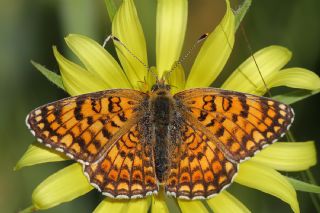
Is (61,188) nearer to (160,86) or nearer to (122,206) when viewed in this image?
(122,206)

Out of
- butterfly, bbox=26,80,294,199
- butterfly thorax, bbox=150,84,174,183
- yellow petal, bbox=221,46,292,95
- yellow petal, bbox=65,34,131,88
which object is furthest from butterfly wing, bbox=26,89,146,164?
yellow petal, bbox=221,46,292,95

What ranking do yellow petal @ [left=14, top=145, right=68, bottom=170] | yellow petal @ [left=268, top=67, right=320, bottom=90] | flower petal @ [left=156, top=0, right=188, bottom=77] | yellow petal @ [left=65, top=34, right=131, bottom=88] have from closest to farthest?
yellow petal @ [left=14, top=145, right=68, bottom=170] → yellow petal @ [left=268, top=67, right=320, bottom=90] → yellow petal @ [left=65, top=34, right=131, bottom=88] → flower petal @ [left=156, top=0, right=188, bottom=77]

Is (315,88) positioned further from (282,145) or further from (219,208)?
(219,208)

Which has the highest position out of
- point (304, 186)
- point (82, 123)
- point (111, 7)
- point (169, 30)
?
point (111, 7)

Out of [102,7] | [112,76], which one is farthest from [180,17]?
[102,7]

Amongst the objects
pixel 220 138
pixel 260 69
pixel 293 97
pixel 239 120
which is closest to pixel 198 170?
pixel 220 138

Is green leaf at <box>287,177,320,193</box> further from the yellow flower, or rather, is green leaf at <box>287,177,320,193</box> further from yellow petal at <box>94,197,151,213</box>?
yellow petal at <box>94,197,151,213</box>
